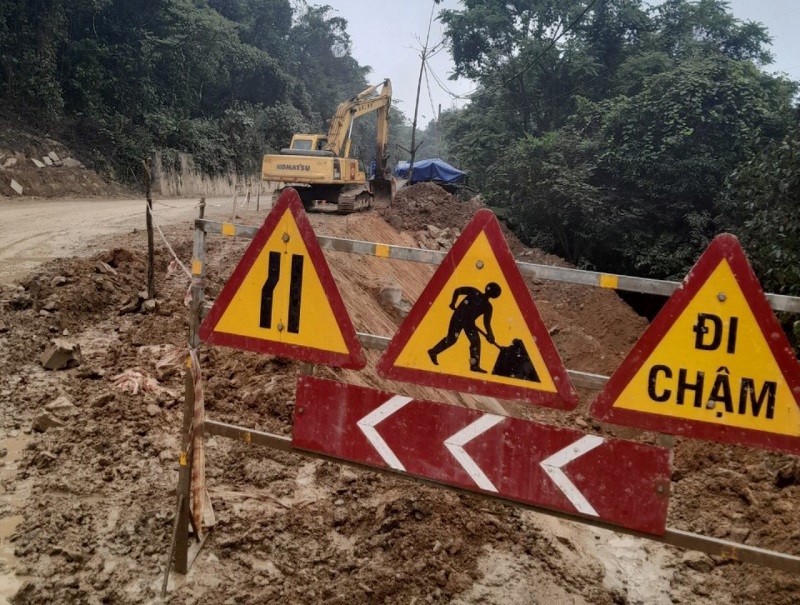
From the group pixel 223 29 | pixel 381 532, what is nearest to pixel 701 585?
pixel 381 532

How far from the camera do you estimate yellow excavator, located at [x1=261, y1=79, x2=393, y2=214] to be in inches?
633

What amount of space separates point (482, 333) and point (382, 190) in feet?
59.8

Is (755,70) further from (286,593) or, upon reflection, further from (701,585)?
(286,593)

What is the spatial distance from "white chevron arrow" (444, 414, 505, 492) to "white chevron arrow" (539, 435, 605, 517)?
0.22 m

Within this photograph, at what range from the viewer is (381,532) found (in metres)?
2.98

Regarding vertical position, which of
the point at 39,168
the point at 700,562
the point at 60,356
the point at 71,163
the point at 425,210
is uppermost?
the point at 71,163

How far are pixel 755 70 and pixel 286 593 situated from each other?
63.1 ft

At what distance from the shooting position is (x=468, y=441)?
2.18 meters

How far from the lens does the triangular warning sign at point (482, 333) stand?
6.74ft

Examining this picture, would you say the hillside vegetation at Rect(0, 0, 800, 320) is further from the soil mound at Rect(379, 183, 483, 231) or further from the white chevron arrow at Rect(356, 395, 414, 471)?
the white chevron arrow at Rect(356, 395, 414, 471)

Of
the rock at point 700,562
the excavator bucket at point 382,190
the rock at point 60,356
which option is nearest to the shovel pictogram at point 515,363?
the rock at point 700,562

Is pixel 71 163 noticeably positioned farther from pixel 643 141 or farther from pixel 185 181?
pixel 643 141

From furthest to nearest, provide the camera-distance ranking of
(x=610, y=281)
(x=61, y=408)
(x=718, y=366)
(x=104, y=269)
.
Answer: (x=104, y=269), (x=61, y=408), (x=610, y=281), (x=718, y=366)

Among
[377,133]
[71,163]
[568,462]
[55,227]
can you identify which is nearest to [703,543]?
[568,462]
